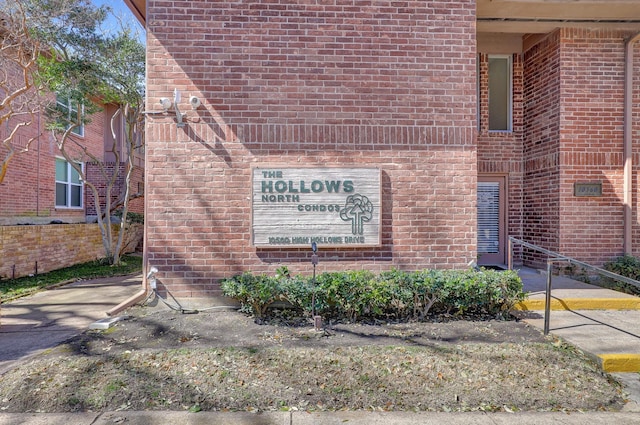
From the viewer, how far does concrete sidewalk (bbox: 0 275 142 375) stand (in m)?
4.83

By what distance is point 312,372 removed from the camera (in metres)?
3.93

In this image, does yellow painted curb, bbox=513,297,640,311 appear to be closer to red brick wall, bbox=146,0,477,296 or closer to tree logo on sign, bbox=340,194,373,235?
red brick wall, bbox=146,0,477,296

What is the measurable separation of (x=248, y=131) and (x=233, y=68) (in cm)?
105

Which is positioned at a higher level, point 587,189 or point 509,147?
point 509,147

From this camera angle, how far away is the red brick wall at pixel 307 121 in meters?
5.93

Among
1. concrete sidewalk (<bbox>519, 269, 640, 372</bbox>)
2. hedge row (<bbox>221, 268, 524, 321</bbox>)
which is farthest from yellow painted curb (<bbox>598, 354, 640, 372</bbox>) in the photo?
hedge row (<bbox>221, 268, 524, 321</bbox>)

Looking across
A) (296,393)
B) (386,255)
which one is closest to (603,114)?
(386,255)

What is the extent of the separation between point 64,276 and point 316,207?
780 centimetres

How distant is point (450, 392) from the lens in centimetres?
361

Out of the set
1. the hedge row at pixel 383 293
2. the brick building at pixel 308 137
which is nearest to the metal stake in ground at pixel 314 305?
the hedge row at pixel 383 293

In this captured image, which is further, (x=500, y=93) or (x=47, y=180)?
(x=47, y=180)

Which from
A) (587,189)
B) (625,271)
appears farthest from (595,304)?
(587,189)

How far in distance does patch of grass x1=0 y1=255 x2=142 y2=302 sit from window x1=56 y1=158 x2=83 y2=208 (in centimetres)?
394

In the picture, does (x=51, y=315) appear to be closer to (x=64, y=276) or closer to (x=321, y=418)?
(x=64, y=276)
